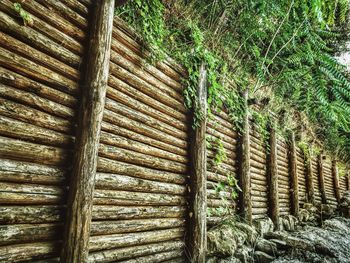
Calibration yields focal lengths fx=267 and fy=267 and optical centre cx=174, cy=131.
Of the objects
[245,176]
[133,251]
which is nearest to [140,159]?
[133,251]

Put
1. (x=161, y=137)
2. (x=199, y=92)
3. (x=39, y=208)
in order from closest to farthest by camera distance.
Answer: (x=39, y=208) → (x=161, y=137) → (x=199, y=92)

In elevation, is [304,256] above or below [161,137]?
below

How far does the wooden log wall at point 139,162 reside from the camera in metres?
2.75

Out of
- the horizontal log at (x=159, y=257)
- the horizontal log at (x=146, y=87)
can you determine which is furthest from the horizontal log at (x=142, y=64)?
the horizontal log at (x=159, y=257)

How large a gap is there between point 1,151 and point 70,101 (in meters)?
0.73

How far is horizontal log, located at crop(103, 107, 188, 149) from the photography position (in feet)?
9.46

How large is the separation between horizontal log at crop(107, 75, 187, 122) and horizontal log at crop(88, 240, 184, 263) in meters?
1.63

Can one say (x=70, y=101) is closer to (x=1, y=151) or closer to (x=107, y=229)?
(x=1, y=151)

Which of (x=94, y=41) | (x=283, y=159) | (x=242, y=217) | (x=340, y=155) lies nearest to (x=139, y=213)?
(x=94, y=41)

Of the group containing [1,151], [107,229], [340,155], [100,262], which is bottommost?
[100,262]

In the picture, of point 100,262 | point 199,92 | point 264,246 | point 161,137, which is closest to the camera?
point 100,262

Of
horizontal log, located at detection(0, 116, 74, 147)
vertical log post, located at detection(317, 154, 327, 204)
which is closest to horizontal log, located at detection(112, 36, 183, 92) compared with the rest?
horizontal log, located at detection(0, 116, 74, 147)

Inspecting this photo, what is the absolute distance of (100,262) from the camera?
101 inches

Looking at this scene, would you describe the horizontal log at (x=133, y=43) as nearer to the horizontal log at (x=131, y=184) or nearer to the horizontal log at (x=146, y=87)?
the horizontal log at (x=146, y=87)
